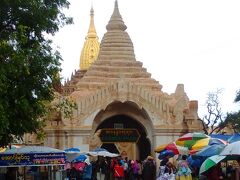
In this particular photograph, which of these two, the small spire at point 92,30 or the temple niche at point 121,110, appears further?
the small spire at point 92,30

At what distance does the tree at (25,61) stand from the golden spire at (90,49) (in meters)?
33.0

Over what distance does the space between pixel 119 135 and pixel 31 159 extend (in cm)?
1903

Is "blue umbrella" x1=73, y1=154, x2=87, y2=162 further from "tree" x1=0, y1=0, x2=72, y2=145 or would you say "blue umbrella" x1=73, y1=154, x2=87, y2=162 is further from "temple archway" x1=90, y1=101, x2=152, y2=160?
"temple archway" x1=90, y1=101, x2=152, y2=160

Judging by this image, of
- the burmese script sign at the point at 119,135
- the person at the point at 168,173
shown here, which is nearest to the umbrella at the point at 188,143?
the person at the point at 168,173

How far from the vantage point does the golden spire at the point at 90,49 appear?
5050 cm

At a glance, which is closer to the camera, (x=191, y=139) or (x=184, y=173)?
(x=184, y=173)

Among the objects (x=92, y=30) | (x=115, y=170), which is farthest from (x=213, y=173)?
(x=92, y=30)

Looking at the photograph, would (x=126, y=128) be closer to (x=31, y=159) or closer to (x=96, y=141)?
(x=96, y=141)

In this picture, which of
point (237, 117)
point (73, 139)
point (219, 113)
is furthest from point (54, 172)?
point (219, 113)

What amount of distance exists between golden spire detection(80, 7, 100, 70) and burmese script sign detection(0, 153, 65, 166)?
32743 millimetres

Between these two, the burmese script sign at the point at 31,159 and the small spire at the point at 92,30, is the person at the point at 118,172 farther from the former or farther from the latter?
the small spire at the point at 92,30

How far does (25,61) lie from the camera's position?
14875 mm

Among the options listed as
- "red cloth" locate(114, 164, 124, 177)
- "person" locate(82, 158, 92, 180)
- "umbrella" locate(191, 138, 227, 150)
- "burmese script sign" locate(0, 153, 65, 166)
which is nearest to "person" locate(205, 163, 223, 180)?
"umbrella" locate(191, 138, 227, 150)

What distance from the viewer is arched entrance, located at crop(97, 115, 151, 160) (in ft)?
117
